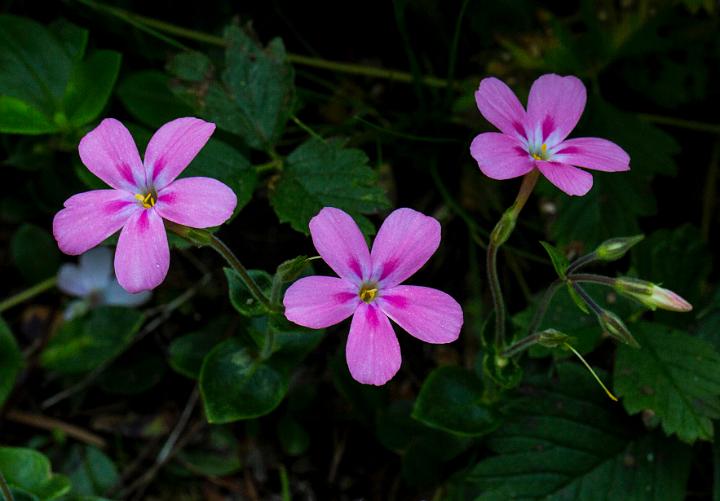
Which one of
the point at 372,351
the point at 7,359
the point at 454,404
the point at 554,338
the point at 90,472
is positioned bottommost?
the point at 90,472

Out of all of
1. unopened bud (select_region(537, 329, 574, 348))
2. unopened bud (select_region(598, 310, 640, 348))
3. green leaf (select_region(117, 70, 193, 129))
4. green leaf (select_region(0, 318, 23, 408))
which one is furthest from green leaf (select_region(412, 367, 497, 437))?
green leaf (select_region(0, 318, 23, 408))

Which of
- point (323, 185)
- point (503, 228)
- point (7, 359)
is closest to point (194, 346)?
point (7, 359)

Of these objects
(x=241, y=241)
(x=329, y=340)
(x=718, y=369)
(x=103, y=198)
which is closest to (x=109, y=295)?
(x=241, y=241)

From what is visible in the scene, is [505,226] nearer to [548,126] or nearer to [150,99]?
[548,126]

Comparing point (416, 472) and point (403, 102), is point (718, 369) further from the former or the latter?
point (403, 102)

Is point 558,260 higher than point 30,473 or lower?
higher

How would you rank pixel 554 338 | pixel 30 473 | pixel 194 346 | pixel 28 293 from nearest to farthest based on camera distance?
pixel 554 338, pixel 30 473, pixel 194 346, pixel 28 293
